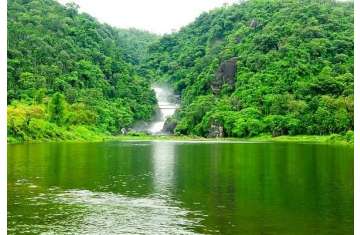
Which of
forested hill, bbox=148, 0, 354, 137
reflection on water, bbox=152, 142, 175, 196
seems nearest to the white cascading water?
forested hill, bbox=148, 0, 354, 137

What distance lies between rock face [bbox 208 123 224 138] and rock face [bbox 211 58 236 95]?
1029 inches

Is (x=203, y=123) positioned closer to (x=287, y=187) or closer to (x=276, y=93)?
(x=276, y=93)

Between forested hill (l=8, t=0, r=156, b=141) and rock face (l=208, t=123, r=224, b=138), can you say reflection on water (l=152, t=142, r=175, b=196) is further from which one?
rock face (l=208, t=123, r=224, b=138)

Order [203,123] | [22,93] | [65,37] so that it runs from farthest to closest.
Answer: [65,37] → [203,123] → [22,93]

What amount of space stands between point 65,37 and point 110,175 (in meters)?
115

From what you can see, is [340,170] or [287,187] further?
[340,170]

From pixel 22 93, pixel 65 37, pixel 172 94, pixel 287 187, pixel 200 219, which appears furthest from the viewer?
pixel 172 94

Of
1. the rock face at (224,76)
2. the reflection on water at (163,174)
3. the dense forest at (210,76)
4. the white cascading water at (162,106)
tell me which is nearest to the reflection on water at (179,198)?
the reflection on water at (163,174)

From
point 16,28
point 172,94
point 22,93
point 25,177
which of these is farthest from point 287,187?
point 172,94

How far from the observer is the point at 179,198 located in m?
24.4

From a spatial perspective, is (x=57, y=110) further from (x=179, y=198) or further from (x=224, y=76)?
(x=179, y=198)

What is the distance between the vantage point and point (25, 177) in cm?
3059

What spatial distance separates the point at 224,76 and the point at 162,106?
71.2 ft

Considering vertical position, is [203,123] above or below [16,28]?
below
